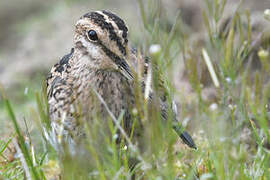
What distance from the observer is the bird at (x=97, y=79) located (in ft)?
10.3

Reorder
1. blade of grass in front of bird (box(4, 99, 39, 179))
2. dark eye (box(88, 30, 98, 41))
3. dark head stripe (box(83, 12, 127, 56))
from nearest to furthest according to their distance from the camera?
blade of grass in front of bird (box(4, 99, 39, 179)) → dark head stripe (box(83, 12, 127, 56)) → dark eye (box(88, 30, 98, 41))

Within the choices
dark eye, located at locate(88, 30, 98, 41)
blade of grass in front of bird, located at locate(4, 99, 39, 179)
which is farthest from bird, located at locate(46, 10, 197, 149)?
blade of grass in front of bird, located at locate(4, 99, 39, 179)

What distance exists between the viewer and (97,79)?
3463 mm

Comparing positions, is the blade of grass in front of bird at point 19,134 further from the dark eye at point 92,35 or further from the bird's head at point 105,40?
the dark eye at point 92,35

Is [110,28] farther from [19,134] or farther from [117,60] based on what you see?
[19,134]

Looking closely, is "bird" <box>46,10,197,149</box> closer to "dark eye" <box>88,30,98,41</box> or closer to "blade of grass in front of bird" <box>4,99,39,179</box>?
"dark eye" <box>88,30,98,41</box>

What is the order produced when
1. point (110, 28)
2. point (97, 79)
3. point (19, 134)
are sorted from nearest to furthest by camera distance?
point (19, 134) → point (110, 28) → point (97, 79)

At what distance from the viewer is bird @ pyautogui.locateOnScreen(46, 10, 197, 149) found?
3.13 m

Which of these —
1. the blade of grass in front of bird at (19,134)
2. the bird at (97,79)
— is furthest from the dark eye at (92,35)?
the blade of grass in front of bird at (19,134)

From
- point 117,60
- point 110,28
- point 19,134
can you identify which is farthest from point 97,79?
point 19,134

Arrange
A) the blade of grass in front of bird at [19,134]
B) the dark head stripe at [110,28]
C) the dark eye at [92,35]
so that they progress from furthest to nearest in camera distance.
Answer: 1. the dark eye at [92,35]
2. the dark head stripe at [110,28]
3. the blade of grass in front of bird at [19,134]

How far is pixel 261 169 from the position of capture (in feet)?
9.57

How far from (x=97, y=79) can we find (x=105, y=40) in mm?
429

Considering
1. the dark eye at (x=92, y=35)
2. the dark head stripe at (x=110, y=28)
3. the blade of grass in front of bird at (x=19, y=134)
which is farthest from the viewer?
the dark eye at (x=92, y=35)
